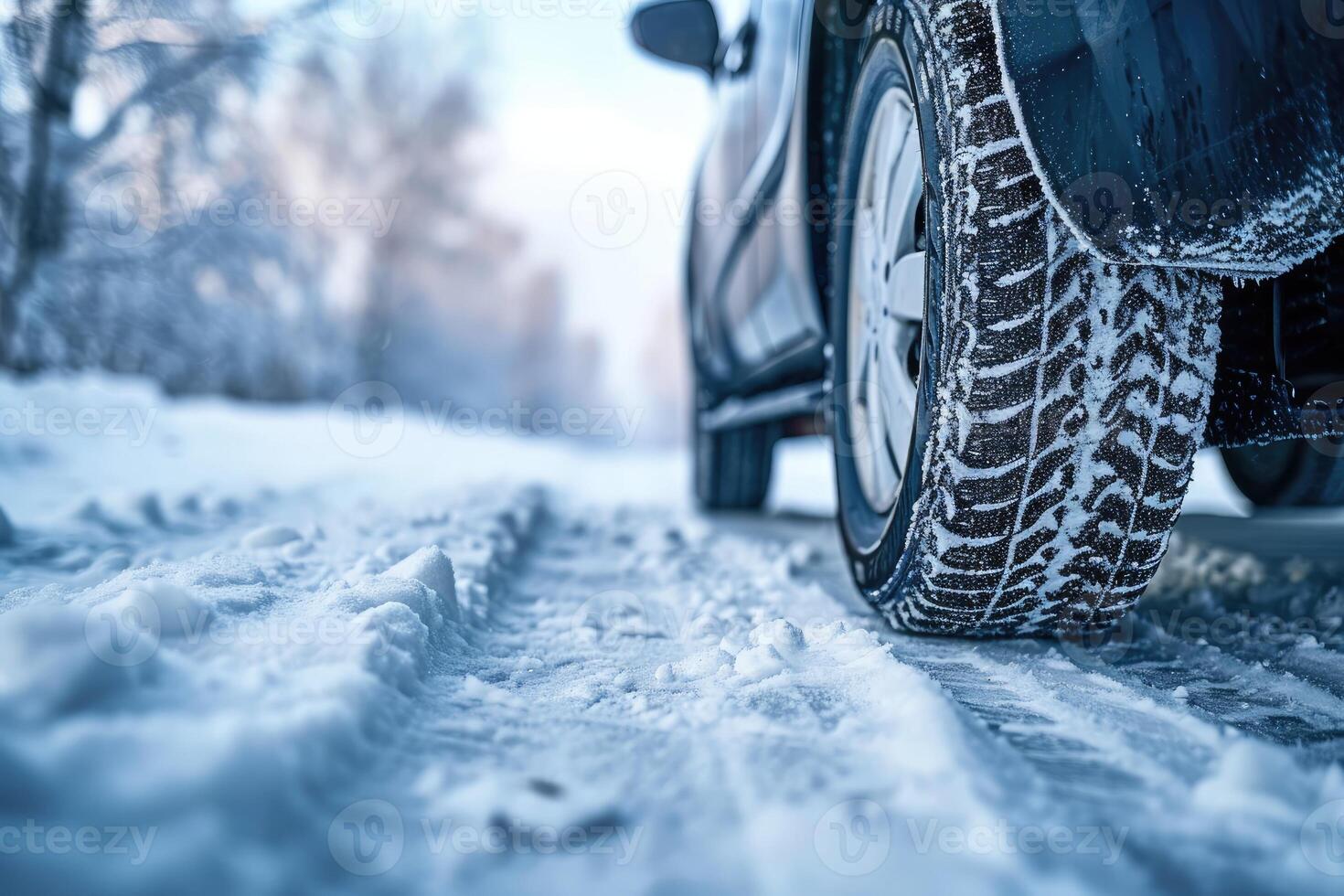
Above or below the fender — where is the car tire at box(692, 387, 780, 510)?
below

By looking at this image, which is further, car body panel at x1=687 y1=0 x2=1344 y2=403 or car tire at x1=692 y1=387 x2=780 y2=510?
car tire at x1=692 y1=387 x2=780 y2=510

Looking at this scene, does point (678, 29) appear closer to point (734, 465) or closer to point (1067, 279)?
point (734, 465)

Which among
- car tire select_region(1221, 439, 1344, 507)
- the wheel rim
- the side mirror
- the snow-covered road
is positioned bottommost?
the snow-covered road

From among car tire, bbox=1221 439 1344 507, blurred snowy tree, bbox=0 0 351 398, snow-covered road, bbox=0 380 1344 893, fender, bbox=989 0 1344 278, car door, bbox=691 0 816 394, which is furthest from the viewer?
blurred snowy tree, bbox=0 0 351 398

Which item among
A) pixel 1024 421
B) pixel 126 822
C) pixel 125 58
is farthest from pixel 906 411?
pixel 125 58

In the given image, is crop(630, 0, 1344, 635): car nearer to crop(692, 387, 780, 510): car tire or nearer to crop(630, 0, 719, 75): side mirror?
crop(630, 0, 719, 75): side mirror

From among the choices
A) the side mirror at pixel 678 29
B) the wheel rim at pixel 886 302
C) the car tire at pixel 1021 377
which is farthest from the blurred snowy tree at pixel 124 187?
the car tire at pixel 1021 377

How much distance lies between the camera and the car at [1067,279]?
0.90 m

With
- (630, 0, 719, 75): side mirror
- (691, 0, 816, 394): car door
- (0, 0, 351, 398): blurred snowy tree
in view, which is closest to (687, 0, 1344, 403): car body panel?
(691, 0, 816, 394): car door

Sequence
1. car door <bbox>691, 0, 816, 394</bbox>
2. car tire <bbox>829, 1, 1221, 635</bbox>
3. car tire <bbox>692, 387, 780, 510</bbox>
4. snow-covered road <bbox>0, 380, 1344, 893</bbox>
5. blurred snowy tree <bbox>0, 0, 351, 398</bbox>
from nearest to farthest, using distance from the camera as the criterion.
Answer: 1. snow-covered road <bbox>0, 380, 1344, 893</bbox>
2. car tire <bbox>829, 1, 1221, 635</bbox>
3. car door <bbox>691, 0, 816, 394</bbox>
4. car tire <bbox>692, 387, 780, 510</bbox>
5. blurred snowy tree <bbox>0, 0, 351, 398</bbox>

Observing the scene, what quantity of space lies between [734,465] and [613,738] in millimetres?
2811

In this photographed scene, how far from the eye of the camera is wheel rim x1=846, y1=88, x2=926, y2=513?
1.26m

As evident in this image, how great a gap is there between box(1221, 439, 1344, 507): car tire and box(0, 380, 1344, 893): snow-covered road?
23cm

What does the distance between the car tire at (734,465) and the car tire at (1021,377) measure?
2395 millimetres
